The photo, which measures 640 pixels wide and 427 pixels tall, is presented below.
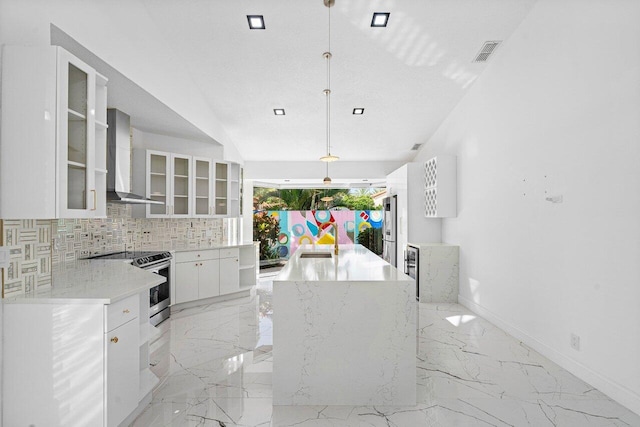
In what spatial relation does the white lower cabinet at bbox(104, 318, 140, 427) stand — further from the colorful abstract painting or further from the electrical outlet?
the colorful abstract painting

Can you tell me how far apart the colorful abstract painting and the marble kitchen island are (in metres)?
6.87

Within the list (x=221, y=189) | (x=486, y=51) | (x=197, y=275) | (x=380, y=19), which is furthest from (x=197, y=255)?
(x=486, y=51)

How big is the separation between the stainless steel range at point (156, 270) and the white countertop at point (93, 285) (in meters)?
0.67

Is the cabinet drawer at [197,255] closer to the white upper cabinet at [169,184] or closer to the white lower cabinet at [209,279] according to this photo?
the white lower cabinet at [209,279]

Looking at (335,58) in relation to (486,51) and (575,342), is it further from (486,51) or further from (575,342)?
(575,342)

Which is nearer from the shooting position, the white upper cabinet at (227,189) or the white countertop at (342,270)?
the white countertop at (342,270)

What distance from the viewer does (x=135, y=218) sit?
459 cm

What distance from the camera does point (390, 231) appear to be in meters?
6.59

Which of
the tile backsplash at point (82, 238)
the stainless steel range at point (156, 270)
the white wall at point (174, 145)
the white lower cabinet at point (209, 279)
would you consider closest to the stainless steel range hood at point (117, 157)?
the tile backsplash at point (82, 238)

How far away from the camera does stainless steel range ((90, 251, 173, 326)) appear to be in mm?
3686

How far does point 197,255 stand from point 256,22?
116 inches

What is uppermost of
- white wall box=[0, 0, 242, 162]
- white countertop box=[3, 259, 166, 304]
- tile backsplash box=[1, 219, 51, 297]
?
white wall box=[0, 0, 242, 162]

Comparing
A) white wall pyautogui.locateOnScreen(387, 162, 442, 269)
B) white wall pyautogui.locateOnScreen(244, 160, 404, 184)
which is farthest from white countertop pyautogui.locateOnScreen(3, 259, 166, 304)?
white wall pyautogui.locateOnScreen(244, 160, 404, 184)

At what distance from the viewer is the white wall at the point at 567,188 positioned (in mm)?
2377
